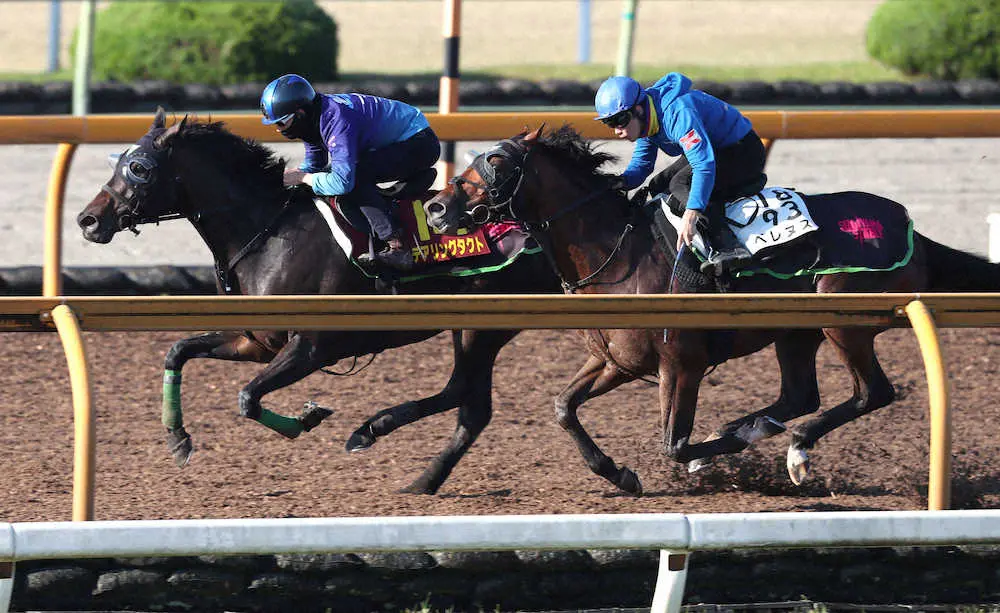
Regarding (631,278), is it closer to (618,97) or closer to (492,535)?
(618,97)

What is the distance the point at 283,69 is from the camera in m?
16.9

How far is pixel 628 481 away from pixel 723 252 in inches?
39.0

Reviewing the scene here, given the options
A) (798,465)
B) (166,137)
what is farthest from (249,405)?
(798,465)

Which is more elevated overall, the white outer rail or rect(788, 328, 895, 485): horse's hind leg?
the white outer rail

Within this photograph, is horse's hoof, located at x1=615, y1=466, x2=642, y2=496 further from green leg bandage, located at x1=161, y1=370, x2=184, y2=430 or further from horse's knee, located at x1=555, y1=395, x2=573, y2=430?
green leg bandage, located at x1=161, y1=370, x2=184, y2=430

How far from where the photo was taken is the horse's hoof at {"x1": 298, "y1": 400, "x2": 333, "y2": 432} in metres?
6.72

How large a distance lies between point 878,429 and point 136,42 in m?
11.5

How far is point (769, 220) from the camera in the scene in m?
6.46

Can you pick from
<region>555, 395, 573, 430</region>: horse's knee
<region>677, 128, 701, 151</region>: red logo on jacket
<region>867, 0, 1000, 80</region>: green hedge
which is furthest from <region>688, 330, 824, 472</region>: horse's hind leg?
<region>867, 0, 1000, 80</region>: green hedge

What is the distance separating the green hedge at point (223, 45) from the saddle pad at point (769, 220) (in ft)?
35.2

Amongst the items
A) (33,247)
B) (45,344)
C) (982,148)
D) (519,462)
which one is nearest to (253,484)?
(519,462)

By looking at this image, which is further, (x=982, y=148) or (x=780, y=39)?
(x=780, y=39)

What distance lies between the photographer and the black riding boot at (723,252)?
6387 mm

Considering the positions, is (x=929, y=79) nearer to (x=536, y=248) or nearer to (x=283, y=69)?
(x=283, y=69)
